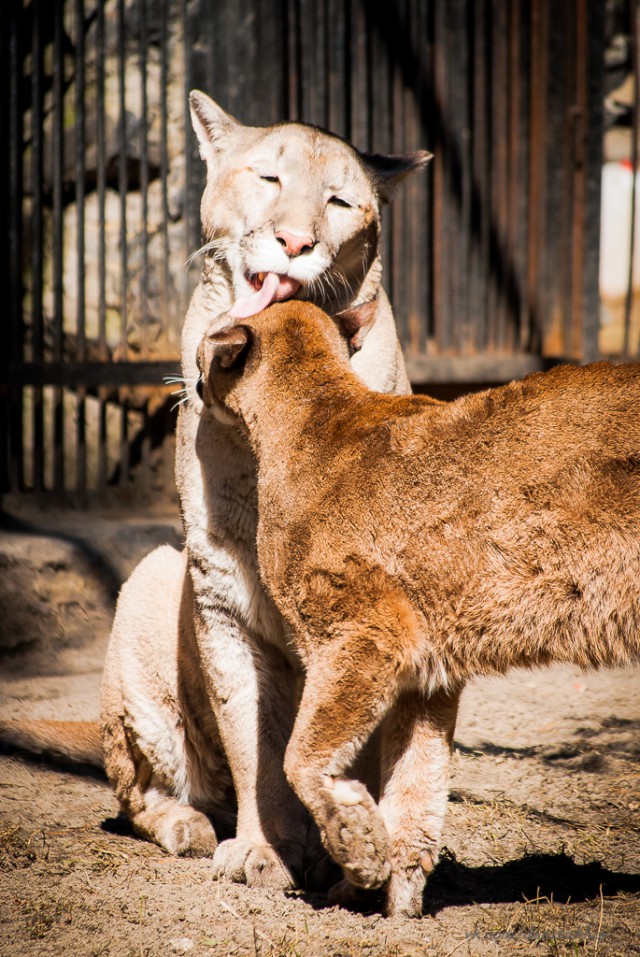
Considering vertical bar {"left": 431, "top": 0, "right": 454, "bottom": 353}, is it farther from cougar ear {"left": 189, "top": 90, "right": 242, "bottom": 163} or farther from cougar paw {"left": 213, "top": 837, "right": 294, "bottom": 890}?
cougar paw {"left": 213, "top": 837, "right": 294, "bottom": 890}

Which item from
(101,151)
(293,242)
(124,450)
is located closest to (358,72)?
(101,151)

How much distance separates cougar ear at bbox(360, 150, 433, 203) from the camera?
179 inches

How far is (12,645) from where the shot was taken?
246 inches

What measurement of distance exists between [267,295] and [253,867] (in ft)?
6.62

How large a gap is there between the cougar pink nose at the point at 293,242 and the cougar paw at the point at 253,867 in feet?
7.06

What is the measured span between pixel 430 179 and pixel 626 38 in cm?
987

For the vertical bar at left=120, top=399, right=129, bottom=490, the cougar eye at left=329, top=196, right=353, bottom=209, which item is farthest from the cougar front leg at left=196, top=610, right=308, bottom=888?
the vertical bar at left=120, top=399, right=129, bottom=490

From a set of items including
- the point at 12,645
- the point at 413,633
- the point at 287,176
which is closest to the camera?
the point at 413,633

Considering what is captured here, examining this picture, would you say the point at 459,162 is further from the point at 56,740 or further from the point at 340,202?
the point at 56,740

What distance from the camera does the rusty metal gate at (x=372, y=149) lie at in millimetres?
7172

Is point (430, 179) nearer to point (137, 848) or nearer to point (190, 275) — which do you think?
point (190, 275)

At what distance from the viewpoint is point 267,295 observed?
12.5ft

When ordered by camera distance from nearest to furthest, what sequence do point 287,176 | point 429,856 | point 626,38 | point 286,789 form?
point 429,856 → point 286,789 → point 287,176 → point 626,38

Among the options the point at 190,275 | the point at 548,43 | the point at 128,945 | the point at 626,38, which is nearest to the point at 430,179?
the point at 548,43
